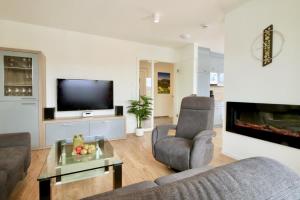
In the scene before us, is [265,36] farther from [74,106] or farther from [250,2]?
[74,106]

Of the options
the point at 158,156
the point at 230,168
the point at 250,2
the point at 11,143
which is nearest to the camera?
the point at 230,168

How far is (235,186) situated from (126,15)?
3073 millimetres

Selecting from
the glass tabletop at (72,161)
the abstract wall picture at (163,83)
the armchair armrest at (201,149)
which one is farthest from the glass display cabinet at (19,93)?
the abstract wall picture at (163,83)

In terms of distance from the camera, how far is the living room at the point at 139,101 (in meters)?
1.44

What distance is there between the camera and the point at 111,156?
1.83m

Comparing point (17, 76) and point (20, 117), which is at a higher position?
point (17, 76)

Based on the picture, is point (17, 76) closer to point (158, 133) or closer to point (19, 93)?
point (19, 93)

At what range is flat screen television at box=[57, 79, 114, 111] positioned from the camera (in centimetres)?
352

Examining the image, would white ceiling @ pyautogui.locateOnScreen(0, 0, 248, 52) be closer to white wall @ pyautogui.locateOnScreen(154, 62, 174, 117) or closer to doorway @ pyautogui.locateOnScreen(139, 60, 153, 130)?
doorway @ pyautogui.locateOnScreen(139, 60, 153, 130)

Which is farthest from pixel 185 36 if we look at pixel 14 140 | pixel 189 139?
pixel 14 140

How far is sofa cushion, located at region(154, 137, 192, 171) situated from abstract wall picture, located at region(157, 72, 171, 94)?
487 centimetres

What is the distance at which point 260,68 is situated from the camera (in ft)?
7.95

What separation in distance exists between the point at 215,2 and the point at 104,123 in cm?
298

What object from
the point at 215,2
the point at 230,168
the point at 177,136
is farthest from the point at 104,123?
the point at 230,168
